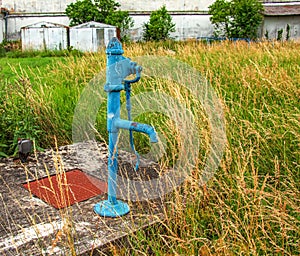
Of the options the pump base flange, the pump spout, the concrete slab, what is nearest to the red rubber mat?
the concrete slab

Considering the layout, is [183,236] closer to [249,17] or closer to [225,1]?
[249,17]

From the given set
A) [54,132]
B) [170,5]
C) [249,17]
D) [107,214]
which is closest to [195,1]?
[170,5]

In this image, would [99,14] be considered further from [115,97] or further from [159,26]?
[115,97]

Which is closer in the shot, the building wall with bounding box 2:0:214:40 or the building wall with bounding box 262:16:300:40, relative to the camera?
the building wall with bounding box 262:16:300:40

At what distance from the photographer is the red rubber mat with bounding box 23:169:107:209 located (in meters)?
2.47

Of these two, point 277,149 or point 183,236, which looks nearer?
point 183,236

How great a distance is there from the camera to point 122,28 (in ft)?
65.9

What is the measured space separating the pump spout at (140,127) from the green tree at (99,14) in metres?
17.5

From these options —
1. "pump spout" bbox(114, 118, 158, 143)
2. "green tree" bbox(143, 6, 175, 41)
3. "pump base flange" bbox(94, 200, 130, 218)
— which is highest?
"green tree" bbox(143, 6, 175, 41)

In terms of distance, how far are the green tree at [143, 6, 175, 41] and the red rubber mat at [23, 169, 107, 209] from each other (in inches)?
681

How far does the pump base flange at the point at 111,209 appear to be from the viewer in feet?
7.28

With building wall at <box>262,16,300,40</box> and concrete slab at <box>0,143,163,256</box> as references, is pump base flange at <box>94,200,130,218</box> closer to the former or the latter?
concrete slab at <box>0,143,163,256</box>

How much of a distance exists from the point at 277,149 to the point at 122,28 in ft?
59.2

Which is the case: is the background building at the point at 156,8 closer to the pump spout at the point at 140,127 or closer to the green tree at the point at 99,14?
the green tree at the point at 99,14
